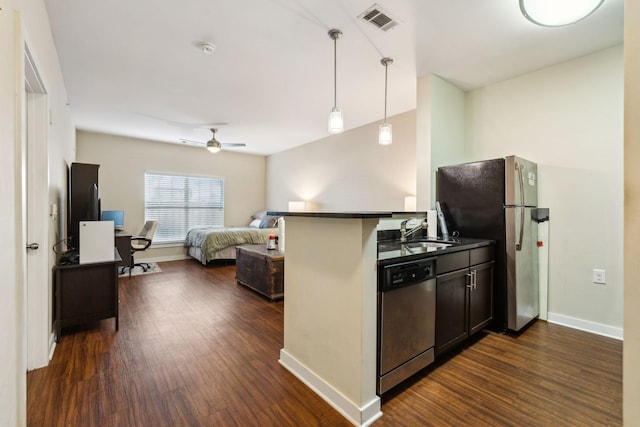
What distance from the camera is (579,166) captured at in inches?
109

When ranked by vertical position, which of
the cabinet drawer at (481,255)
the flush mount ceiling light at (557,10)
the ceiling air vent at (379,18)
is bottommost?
the cabinet drawer at (481,255)

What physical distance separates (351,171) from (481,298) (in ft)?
11.2

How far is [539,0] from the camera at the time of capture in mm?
1893

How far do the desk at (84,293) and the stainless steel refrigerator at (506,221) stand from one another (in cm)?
341

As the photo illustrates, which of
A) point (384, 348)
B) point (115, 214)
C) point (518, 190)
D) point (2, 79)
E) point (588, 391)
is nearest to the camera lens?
point (2, 79)

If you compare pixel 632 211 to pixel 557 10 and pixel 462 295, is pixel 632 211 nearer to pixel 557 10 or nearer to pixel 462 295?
pixel 462 295

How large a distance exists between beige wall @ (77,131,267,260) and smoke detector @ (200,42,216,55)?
437 centimetres

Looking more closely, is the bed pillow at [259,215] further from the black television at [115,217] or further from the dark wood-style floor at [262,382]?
the dark wood-style floor at [262,382]

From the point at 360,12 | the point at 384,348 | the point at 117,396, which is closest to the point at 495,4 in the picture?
the point at 360,12

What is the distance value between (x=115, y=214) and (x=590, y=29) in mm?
6909

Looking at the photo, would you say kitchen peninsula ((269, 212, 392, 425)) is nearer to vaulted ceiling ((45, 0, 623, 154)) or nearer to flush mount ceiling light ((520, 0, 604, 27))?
vaulted ceiling ((45, 0, 623, 154))

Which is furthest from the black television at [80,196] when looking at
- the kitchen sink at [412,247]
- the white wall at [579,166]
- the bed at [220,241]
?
the white wall at [579,166]

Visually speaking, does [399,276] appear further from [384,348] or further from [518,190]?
[518,190]

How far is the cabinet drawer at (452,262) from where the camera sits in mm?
2034
